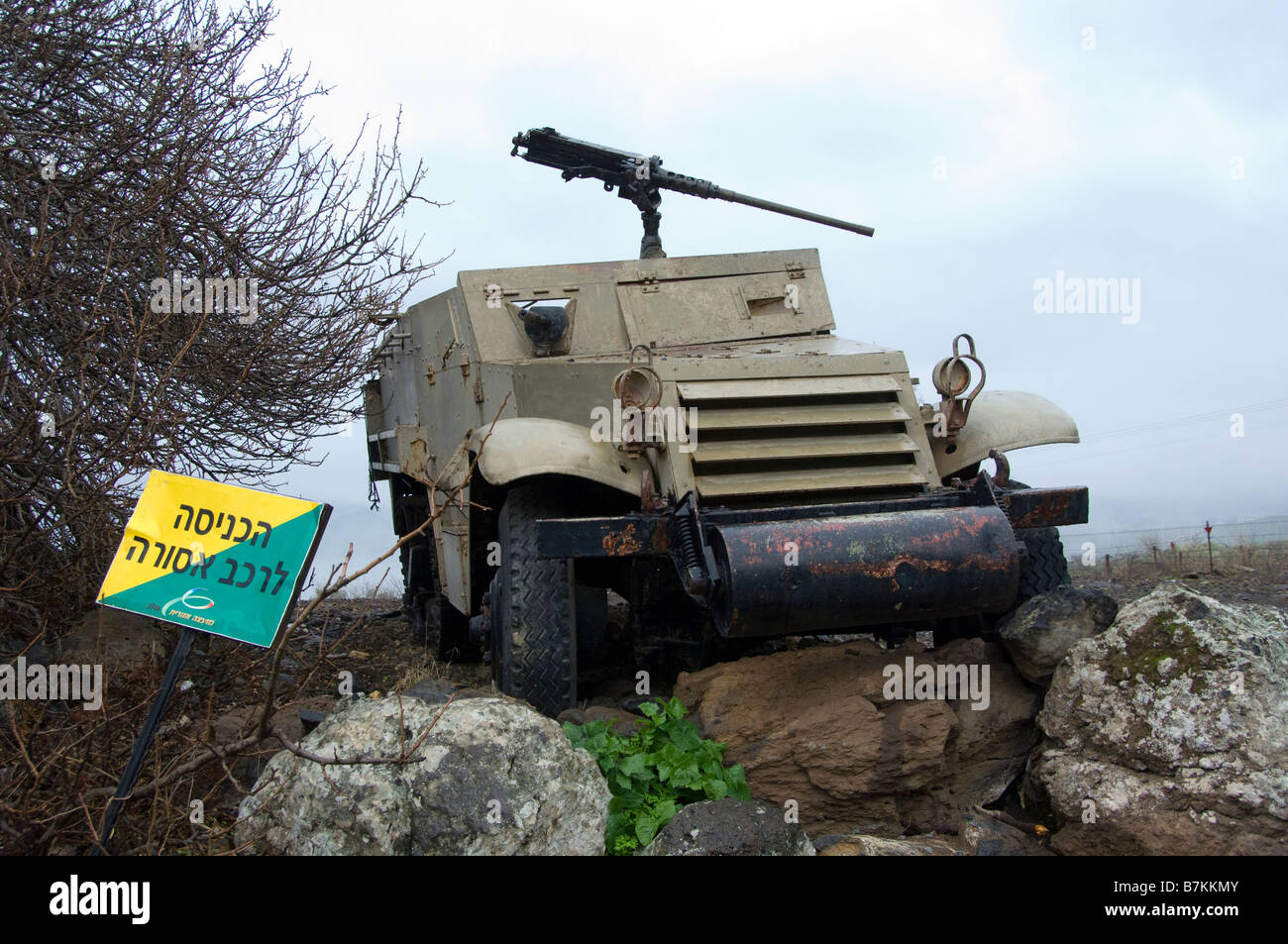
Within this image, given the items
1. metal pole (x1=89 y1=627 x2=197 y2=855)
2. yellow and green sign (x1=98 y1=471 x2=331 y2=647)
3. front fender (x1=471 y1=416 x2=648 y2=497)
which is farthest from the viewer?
front fender (x1=471 y1=416 x2=648 y2=497)

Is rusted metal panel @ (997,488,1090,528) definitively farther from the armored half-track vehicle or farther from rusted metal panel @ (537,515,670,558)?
rusted metal panel @ (537,515,670,558)

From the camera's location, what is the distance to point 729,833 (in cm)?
351

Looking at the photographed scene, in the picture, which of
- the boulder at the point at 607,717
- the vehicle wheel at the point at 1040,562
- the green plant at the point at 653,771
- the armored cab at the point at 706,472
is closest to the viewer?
the green plant at the point at 653,771

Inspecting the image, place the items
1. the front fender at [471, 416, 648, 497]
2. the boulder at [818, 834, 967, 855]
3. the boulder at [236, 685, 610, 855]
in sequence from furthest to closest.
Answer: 1. the front fender at [471, 416, 648, 497]
2. the boulder at [818, 834, 967, 855]
3. the boulder at [236, 685, 610, 855]

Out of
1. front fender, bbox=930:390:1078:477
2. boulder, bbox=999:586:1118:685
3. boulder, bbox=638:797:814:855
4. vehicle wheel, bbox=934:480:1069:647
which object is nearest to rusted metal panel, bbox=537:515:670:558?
boulder, bbox=638:797:814:855

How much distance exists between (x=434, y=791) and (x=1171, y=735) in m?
2.45

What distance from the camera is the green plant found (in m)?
3.92

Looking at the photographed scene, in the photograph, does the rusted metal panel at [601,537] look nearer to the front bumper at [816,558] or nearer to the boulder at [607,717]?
the front bumper at [816,558]

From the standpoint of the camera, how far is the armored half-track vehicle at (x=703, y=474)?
4.48 m

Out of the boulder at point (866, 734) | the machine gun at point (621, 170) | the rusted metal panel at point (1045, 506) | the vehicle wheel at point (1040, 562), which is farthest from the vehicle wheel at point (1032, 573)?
the machine gun at point (621, 170)

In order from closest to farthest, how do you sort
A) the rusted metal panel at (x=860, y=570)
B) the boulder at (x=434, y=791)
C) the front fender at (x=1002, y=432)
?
the boulder at (x=434, y=791), the rusted metal panel at (x=860, y=570), the front fender at (x=1002, y=432)

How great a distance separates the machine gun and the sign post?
4306 millimetres

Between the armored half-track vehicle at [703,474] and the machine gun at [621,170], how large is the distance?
0.38 m

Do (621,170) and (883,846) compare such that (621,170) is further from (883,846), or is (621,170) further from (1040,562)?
(883,846)
